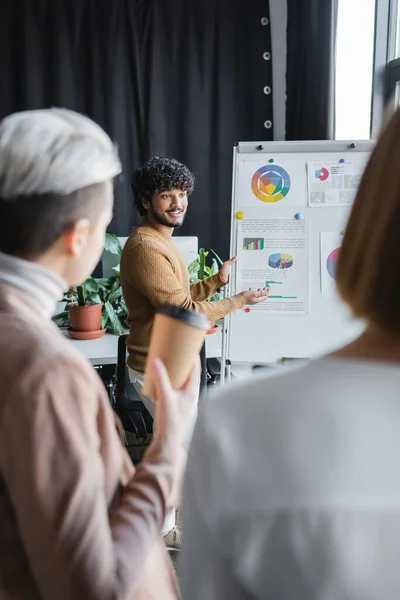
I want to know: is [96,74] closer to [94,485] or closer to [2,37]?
[2,37]

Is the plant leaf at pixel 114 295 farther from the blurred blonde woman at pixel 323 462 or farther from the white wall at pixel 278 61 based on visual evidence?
the blurred blonde woman at pixel 323 462

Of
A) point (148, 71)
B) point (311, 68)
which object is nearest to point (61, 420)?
point (311, 68)

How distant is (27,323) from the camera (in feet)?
2.26

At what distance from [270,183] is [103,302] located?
1.21 metres

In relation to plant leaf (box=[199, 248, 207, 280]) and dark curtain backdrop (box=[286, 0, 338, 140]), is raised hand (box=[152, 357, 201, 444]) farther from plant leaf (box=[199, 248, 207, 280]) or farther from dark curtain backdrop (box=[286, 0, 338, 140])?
dark curtain backdrop (box=[286, 0, 338, 140])

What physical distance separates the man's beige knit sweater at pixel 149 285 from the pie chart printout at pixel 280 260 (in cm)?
26

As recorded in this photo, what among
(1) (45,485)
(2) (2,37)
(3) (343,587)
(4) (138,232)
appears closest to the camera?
(3) (343,587)

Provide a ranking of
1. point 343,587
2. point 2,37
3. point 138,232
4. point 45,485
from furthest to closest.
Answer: point 2,37 < point 138,232 < point 45,485 < point 343,587

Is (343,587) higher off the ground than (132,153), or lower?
lower

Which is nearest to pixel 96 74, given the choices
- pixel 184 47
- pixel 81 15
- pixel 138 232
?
pixel 81 15

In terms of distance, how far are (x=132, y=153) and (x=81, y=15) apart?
3.37ft

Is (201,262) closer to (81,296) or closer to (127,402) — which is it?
(81,296)

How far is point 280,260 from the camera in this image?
2375 millimetres

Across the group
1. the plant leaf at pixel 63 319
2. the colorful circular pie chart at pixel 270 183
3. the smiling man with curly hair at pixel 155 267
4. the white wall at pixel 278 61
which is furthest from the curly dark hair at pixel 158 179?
the white wall at pixel 278 61
